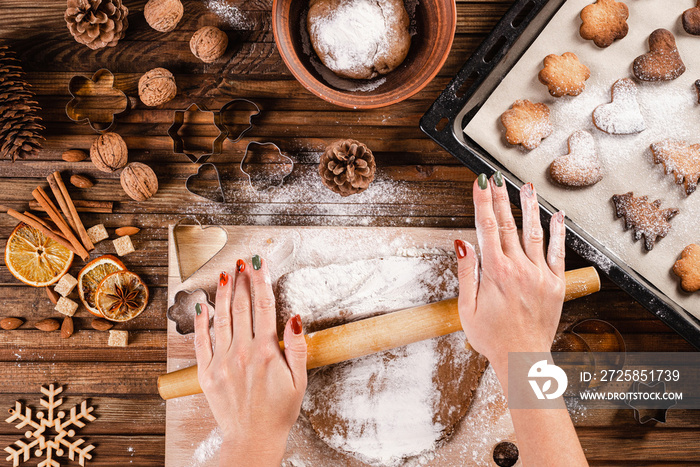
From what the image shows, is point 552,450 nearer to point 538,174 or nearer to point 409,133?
point 538,174

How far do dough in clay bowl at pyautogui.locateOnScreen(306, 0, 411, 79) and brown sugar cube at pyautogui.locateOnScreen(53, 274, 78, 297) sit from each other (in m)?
1.01

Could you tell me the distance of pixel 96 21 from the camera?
1.24 m

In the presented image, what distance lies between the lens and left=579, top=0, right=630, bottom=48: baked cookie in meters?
1.26

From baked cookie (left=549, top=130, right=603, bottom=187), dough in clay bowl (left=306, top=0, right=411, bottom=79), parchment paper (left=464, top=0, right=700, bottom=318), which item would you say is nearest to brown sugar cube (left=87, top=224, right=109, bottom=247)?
dough in clay bowl (left=306, top=0, right=411, bottom=79)

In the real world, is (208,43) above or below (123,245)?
above

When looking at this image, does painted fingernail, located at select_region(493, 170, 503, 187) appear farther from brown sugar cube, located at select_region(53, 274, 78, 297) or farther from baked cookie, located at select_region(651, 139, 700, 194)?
brown sugar cube, located at select_region(53, 274, 78, 297)

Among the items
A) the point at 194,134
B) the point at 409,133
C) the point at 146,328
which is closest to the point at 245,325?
the point at 146,328

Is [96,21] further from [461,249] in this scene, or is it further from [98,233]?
[461,249]

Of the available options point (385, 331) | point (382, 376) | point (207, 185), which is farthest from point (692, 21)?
point (207, 185)

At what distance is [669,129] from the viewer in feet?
4.26

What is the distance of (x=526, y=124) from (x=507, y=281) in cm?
45

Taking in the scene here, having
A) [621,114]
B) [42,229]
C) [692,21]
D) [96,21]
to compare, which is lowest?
[42,229]

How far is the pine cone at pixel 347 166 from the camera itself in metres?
1.22

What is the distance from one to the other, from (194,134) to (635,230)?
51.2 inches
